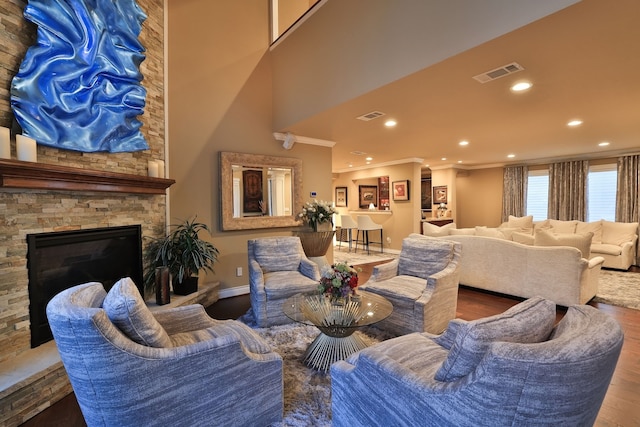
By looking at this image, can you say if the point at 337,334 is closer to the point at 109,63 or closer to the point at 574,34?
the point at 574,34

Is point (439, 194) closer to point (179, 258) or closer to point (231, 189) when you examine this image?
point (231, 189)

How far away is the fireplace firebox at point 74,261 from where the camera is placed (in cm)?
224

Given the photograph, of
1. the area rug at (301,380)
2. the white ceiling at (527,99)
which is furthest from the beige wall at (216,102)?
the area rug at (301,380)

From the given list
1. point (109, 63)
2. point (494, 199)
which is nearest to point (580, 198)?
point (494, 199)

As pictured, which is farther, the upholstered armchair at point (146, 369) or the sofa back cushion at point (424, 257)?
the sofa back cushion at point (424, 257)

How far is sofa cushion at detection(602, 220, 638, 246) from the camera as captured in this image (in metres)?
5.82

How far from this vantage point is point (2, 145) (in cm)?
195

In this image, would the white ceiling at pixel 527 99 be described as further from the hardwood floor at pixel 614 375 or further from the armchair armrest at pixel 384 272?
the hardwood floor at pixel 614 375

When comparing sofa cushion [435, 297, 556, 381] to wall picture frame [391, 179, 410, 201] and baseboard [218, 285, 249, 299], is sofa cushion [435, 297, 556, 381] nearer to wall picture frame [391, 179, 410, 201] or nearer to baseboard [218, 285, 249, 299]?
baseboard [218, 285, 249, 299]

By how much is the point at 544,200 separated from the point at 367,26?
7.43 m

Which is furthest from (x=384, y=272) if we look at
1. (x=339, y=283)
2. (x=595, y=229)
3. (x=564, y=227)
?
(x=595, y=229)

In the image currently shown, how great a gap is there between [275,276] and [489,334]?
2.60 meters

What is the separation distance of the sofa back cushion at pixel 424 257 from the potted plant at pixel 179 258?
232 cm

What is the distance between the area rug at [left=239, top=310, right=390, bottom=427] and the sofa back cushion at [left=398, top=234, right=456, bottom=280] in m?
0.81
